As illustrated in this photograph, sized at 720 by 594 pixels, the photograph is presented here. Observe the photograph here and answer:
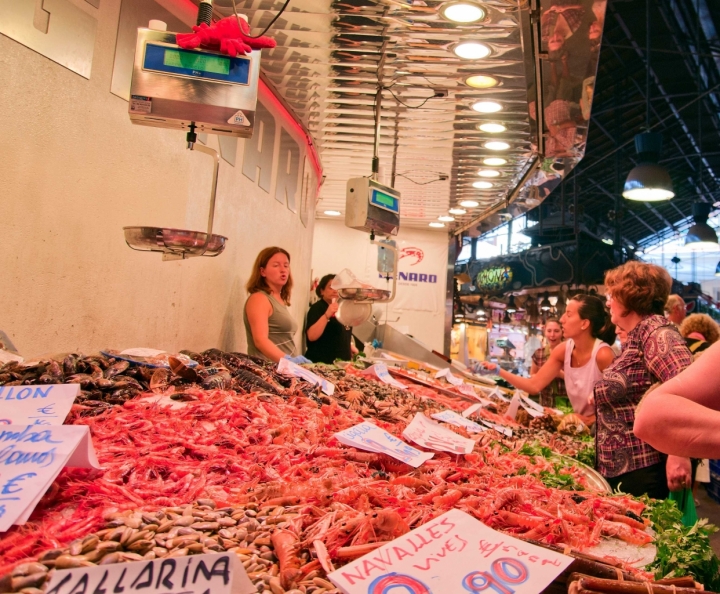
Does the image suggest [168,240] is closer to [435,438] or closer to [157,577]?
[435,438]

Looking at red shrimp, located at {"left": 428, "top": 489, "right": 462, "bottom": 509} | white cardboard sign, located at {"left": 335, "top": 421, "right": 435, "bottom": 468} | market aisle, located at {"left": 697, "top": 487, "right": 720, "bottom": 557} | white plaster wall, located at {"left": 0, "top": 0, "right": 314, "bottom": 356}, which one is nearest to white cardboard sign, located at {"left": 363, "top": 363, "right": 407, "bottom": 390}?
Result: white plaster wall, located at {"left": 0, "top": 0, "right": 314, "bottom": 356}

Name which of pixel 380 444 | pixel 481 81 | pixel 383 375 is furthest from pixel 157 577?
pixel 481 81

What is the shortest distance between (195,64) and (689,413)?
235cm

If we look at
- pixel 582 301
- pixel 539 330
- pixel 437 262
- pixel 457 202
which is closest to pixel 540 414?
pixel 582 301

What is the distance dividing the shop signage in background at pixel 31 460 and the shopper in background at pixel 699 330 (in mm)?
5245

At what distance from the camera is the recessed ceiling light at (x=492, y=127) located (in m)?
5.69

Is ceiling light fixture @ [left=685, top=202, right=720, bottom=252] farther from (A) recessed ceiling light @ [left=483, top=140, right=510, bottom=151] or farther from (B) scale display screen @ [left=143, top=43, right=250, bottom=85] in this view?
(B) scale display screen @ [left=143, top=43, right=250, bottom=85]

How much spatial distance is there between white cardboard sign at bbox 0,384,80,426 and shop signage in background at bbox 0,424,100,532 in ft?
0.59

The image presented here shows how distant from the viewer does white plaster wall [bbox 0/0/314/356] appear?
2.53 m

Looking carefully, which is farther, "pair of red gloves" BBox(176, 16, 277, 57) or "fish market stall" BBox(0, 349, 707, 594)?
"pair of red gloves" BBox(176, 16, 277, 57)

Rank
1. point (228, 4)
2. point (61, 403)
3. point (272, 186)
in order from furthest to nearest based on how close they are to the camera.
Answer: point (272, 186) → point (228, 4) → point (61, 403)

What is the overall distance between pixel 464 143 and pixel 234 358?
164 inches

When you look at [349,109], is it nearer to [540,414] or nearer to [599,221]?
[540,414]

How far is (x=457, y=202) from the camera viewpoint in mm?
9227
